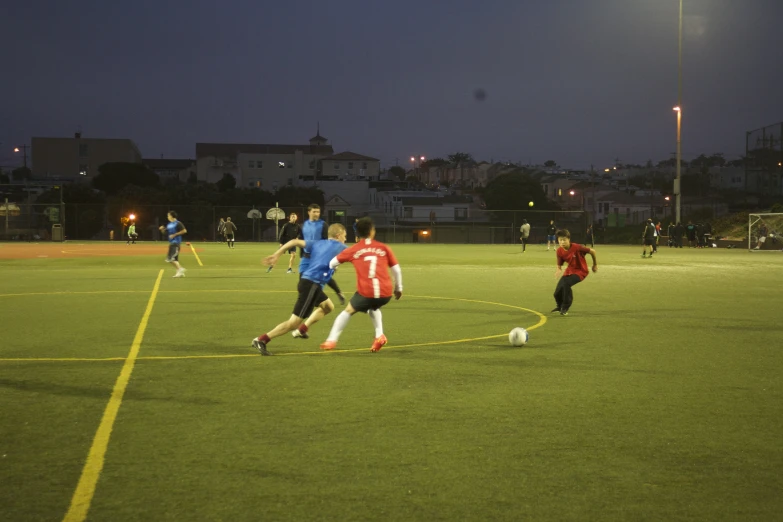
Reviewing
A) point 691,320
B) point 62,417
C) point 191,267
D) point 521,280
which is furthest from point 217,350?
point 191,267

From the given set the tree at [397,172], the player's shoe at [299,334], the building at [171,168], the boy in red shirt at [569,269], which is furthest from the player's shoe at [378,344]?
the tree at [397,172]

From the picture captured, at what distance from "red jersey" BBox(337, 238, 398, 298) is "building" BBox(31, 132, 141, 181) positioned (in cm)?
12258

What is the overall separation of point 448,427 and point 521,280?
19.3m

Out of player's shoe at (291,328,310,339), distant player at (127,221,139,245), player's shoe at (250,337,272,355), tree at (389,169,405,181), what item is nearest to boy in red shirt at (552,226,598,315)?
player's shoe at (291,328,310,339)

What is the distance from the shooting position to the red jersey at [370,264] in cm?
1068

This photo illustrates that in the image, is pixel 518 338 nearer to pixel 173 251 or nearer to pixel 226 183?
pixel 173 251

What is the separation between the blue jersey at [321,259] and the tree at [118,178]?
320ft

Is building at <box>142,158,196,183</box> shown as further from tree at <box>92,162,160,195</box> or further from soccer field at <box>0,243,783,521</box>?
soccer field at <box>0,243,783,521</box>

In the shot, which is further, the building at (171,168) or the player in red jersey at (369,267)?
the building at (171,168)

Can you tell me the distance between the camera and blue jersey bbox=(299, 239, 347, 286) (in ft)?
36.8

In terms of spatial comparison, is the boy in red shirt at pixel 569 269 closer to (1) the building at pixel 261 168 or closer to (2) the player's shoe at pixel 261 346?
(2) the player's shoe at pixel 261 346

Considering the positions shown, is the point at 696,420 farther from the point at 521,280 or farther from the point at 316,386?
the point at 521,280

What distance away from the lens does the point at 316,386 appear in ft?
29.2

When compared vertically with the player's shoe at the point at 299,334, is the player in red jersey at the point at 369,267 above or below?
above
